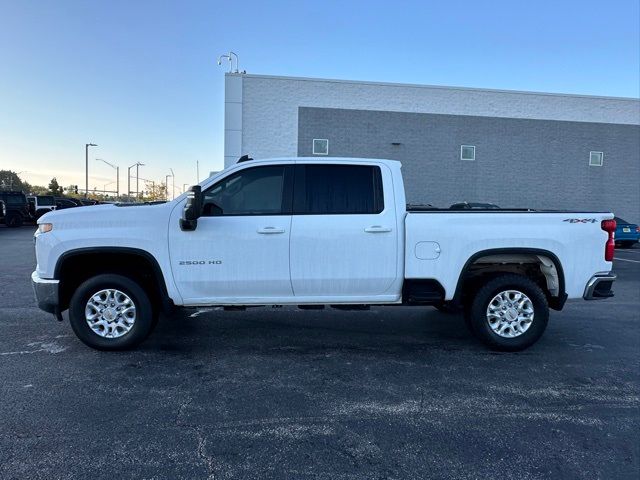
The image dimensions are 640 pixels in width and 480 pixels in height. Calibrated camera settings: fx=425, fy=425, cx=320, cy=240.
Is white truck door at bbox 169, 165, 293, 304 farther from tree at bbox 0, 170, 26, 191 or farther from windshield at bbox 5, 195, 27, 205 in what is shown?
tree at bbox 0, 170, 26, 191

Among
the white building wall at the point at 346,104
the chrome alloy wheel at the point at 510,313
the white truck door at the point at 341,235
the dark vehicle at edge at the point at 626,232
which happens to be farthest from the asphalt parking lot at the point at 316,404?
the dark vehicle at edge at the point at 626,232

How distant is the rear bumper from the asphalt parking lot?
27.7 inches

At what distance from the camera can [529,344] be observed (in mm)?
4824

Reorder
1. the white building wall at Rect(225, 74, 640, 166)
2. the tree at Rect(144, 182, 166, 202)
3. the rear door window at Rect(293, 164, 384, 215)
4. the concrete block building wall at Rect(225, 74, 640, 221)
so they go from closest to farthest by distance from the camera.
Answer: the rear door window at Rect(293, 164, 384, 215) < the white building wall at Rect(225, 74, 640, 166) < the concrete block building wall at Rect(225, 74, 640, 221) < the tree at Rect(144, 182, 166, 202)

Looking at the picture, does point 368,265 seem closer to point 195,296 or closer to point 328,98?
point 195,296

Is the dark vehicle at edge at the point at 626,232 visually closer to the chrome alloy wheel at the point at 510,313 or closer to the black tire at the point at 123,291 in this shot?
the chrome alloy wheel at the point at 510,313

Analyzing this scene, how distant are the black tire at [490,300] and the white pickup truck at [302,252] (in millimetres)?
13

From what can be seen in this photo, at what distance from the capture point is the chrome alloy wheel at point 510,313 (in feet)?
15.8

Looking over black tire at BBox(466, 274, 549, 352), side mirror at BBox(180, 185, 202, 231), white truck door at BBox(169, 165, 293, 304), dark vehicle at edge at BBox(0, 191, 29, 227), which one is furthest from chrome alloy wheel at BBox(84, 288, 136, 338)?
dark vehicle at edge at BBox(0, 191, 29, 227)

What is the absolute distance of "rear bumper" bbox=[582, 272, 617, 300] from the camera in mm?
4766

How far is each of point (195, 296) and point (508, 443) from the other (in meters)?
3.18

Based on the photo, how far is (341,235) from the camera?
4.52 m

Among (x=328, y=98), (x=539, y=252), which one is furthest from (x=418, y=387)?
(x=328, y=98)

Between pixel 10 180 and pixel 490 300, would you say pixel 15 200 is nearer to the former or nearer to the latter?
pixel 490 300
